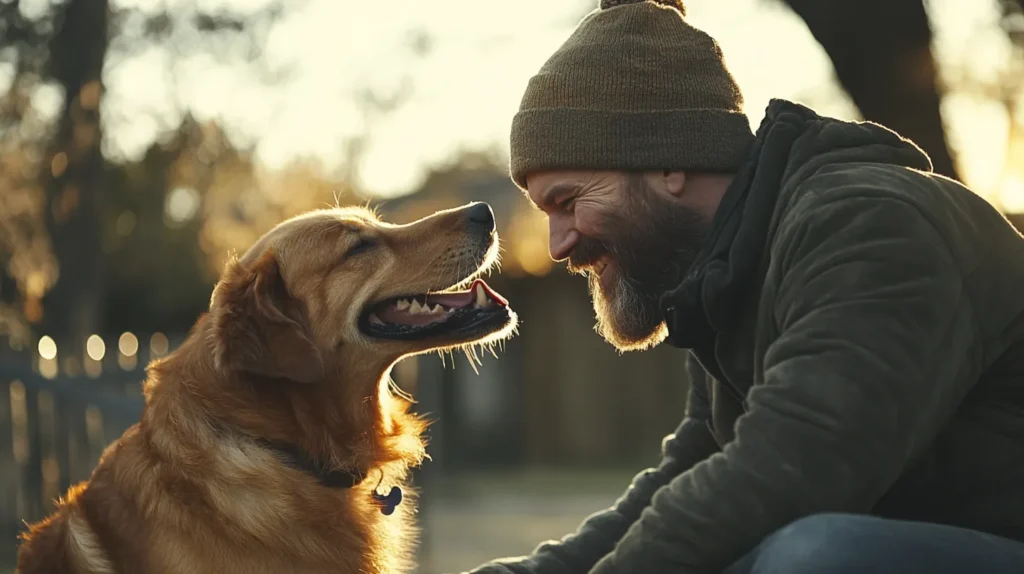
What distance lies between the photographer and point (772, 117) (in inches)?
129

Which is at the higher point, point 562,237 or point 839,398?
point 562,237

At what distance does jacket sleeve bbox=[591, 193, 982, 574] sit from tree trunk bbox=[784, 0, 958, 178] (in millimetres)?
2883

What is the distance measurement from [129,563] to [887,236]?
7.36 ft

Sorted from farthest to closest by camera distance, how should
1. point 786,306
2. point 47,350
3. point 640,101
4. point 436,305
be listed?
1. point 47,350
2. point 436,305
3. point 640,101
4. point 786,306

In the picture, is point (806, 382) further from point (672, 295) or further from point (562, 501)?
point (562, 501)

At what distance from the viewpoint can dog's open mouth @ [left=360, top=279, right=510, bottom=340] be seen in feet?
14.2

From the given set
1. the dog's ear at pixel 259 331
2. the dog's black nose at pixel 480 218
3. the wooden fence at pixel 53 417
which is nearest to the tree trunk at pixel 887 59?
the dog's black nose at pixel 480 218

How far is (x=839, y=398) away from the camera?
8.32ft

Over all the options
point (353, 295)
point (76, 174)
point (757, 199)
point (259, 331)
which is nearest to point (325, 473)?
point (259, 331)

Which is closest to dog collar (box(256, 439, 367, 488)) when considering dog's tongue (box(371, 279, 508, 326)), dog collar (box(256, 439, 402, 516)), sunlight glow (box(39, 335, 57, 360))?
dog collar (box(256, 439, 402, 516))

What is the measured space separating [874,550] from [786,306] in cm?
55

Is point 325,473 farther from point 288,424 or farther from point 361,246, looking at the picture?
point 361,246

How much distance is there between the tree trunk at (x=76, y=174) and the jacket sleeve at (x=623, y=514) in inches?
373

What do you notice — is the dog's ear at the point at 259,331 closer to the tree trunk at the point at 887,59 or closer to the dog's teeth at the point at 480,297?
the dog's teeth at the point at 480,297
